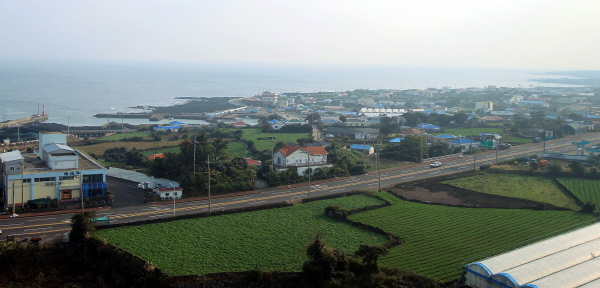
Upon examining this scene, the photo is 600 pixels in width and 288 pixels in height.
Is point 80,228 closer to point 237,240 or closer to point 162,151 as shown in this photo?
point 237,240

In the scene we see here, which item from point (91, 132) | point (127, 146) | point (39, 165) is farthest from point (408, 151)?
point (91, 132)

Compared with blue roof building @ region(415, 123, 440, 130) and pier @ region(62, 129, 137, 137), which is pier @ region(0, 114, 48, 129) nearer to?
pier @ region(62, 129, 137, 137)

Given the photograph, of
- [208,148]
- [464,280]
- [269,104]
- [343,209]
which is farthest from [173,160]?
[269,104]

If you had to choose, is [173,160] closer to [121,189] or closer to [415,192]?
[121,189]

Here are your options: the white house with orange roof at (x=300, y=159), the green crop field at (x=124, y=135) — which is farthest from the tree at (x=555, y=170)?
the green crop field at (x=124, y=135)

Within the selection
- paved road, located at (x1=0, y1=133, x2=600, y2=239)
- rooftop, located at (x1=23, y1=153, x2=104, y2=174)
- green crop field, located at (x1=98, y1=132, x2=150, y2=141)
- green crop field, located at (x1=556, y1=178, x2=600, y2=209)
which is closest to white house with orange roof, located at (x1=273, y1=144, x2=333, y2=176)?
paved road, located at (x1=0, y1=133, x2=600, y2=239)

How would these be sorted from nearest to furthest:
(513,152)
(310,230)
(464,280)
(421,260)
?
1. (464,280)
2. (421,260)
3. (310,230)
4. (513,152)
